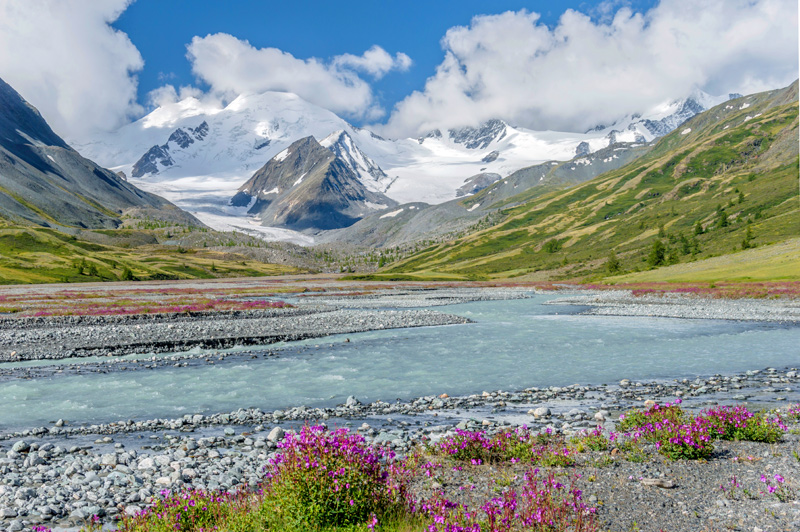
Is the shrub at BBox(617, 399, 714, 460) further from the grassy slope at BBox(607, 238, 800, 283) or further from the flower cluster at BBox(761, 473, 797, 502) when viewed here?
the grassy slope at BBox(607, 238, 800, 283)

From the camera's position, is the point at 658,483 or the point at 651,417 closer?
the point at 658,483

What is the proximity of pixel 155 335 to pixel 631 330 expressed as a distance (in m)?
45.0

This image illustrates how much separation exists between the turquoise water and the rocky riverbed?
1.92m

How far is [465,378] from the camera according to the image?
27.4 meters

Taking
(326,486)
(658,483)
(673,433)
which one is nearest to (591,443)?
(673,433)

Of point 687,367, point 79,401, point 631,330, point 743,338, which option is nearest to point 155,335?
point 79,401

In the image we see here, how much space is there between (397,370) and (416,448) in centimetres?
1558

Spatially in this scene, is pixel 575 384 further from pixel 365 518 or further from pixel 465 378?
pixel 365 518

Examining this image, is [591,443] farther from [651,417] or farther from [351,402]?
[351,402]

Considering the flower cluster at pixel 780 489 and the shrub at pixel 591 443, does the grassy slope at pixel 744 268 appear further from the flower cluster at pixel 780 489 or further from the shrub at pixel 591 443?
the flower cluster at pixel 780 489

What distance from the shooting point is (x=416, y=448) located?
1447 centimetres

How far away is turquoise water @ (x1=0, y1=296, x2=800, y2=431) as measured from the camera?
73.8 feet

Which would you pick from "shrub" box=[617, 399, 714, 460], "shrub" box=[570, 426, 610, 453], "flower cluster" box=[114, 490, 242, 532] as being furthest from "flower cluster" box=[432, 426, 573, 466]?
"flower cluster" box=[114, 490, 242, 532]

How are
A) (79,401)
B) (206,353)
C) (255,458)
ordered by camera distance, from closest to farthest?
(255,458)
(79,401)
(206,353)
